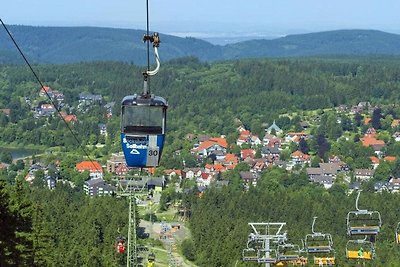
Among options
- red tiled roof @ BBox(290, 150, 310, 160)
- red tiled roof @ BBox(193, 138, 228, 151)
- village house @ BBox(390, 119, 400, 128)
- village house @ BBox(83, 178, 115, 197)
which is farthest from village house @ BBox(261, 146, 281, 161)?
village house @ BBox(83, 178, 115, 197)

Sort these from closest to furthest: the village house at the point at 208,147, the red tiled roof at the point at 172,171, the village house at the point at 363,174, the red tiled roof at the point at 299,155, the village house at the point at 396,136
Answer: the red tiled roof at the point at 172,171
the village house at the point at 363,174
the red tiled roof at the point at 299,155
the village house at the point at 208,147
the village house at the point at 396,136

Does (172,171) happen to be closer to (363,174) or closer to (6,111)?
(363,174)

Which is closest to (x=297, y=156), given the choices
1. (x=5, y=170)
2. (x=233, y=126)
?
(x=233, y=126)

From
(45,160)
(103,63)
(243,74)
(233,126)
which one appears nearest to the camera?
(45,160)

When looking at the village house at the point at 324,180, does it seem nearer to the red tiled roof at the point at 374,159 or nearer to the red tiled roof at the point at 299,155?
the red tiled roof at the point at 374,159

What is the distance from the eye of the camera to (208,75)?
131250mm

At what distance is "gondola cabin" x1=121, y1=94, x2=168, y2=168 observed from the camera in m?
12.0

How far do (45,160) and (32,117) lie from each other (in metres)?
30.6

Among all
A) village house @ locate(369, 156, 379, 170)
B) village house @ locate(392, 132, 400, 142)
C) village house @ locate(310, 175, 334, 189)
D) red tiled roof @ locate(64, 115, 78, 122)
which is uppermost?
village house @ locate(310, 175, 334, 189)

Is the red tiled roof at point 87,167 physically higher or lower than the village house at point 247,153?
higher

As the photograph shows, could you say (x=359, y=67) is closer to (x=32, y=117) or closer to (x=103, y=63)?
(x=103, y=63)

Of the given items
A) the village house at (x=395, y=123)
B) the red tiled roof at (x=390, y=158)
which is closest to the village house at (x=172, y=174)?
the red tiled roof at (x=390, y=158)

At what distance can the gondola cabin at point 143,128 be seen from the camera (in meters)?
12.0

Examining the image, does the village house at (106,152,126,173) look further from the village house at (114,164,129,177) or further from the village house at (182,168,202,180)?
the village house at (182,168,202,180)
